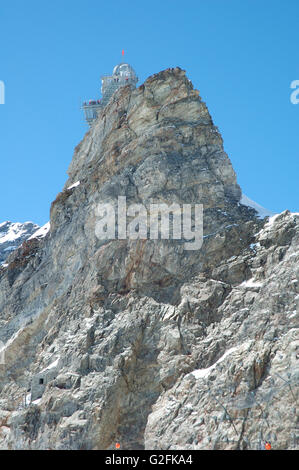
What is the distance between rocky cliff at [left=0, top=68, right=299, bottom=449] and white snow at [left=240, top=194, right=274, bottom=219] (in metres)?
0.61

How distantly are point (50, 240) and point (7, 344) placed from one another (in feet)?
35.0

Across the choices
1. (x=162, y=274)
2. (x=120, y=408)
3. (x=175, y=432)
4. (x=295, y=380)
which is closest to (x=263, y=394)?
(x=295, y=380)

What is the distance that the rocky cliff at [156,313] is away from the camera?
43438 millimetres

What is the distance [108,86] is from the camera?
85.3m

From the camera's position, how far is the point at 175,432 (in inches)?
1713

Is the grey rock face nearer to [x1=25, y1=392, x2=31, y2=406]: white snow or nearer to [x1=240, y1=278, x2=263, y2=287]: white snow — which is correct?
[x1=25, y1=392, x2=31, y2=406]: white snow

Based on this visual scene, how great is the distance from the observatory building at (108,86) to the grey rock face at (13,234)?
4106cm

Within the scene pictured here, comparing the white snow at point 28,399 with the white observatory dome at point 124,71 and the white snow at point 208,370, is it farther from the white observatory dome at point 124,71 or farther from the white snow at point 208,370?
the white observatory dome at point 124,71

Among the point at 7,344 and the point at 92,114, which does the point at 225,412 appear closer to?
the point at 7,344

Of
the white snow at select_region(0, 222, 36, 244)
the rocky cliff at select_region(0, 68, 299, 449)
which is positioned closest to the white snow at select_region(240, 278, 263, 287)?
the rocky cliff at select_region(0, 68, 299, 449)

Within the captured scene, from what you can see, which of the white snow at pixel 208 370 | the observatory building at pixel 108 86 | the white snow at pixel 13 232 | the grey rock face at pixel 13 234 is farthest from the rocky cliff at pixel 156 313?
the white snow at pixel 13 232

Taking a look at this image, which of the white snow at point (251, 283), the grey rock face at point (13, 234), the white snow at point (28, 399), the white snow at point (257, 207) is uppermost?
the grey rock face at point (13, 234)

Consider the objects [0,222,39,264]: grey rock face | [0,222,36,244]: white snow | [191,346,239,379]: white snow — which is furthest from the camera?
[0,222,36,244]: white snow

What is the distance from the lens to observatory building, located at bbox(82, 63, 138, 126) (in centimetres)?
8488
